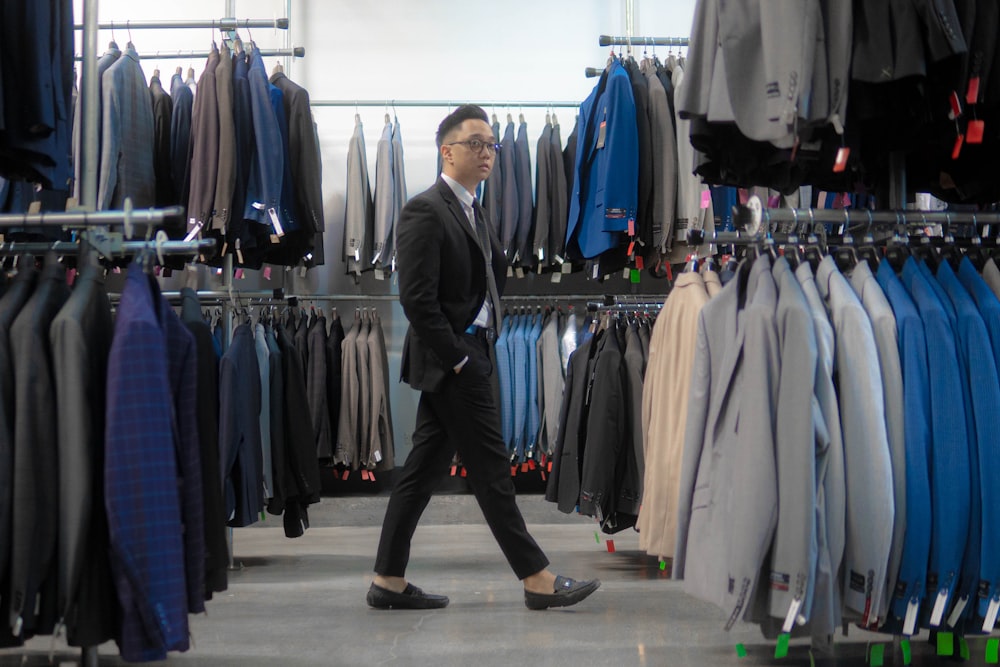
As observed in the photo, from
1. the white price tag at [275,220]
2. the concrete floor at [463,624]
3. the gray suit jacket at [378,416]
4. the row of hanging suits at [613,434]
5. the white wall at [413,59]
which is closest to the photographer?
the concrete floor at [463,624]

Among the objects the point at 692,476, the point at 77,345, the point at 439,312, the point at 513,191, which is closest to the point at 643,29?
the point at 513,191

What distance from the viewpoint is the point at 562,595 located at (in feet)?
10.9

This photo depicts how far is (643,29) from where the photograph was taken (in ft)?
20.9

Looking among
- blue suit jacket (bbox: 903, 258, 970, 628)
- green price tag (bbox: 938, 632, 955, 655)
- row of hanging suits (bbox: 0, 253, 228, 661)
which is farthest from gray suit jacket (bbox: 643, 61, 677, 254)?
row of hanging suits (bbox: 0, 253, 228, 661)

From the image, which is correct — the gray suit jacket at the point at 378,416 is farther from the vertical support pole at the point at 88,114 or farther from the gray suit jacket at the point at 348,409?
the vertical support pole at the point at 88,114

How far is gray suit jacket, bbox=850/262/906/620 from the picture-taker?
210 cm

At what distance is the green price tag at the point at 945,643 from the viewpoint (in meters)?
2.26

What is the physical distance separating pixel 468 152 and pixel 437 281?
0.53 m

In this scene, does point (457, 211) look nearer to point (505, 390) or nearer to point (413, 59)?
point (505, 390)

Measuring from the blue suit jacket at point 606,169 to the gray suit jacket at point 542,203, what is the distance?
0.67m

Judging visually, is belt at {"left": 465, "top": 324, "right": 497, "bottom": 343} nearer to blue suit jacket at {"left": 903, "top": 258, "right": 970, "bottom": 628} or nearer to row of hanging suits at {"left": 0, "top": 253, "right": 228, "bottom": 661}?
row of hanging suits at {"left": 0, "top": 253, "right": 228, "bottom": 661}

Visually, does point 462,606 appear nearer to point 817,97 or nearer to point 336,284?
point 817,97

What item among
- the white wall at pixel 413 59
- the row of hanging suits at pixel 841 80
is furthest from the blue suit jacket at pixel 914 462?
the white wall at pixel 413 59

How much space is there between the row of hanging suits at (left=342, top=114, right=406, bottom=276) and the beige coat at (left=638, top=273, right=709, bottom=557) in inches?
118
